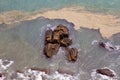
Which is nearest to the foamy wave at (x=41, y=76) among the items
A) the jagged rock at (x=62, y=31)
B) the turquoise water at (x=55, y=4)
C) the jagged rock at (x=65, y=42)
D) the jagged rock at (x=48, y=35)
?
the jagged rock at (x=65, y=42)

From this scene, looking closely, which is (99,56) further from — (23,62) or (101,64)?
(23,62)

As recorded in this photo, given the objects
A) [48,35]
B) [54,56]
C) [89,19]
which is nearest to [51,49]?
[54,56]

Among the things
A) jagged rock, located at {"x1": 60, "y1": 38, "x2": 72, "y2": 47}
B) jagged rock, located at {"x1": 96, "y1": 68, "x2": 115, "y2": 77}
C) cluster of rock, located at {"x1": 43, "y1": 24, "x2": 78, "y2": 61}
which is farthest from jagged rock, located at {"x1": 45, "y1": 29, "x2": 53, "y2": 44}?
jagged rock, located at {"x1": 96, "y1": 68, "x2": 115, "y2": 77}

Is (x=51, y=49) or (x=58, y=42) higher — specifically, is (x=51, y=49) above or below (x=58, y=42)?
below

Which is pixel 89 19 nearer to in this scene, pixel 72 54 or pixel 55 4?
pixel 55 4

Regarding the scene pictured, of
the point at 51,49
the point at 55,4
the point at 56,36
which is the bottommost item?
the point at 51,49

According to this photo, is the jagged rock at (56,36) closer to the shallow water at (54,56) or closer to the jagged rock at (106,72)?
the shallow water at (54,56)

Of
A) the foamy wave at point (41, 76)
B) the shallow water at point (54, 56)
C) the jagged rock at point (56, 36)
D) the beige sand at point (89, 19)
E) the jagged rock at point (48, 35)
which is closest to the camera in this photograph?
the foamy wave at point (41, 76)

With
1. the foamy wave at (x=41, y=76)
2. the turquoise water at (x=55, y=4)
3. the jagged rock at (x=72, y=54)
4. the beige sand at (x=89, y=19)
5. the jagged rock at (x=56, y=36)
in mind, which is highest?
the turquoise water at (x=55, y=4)
